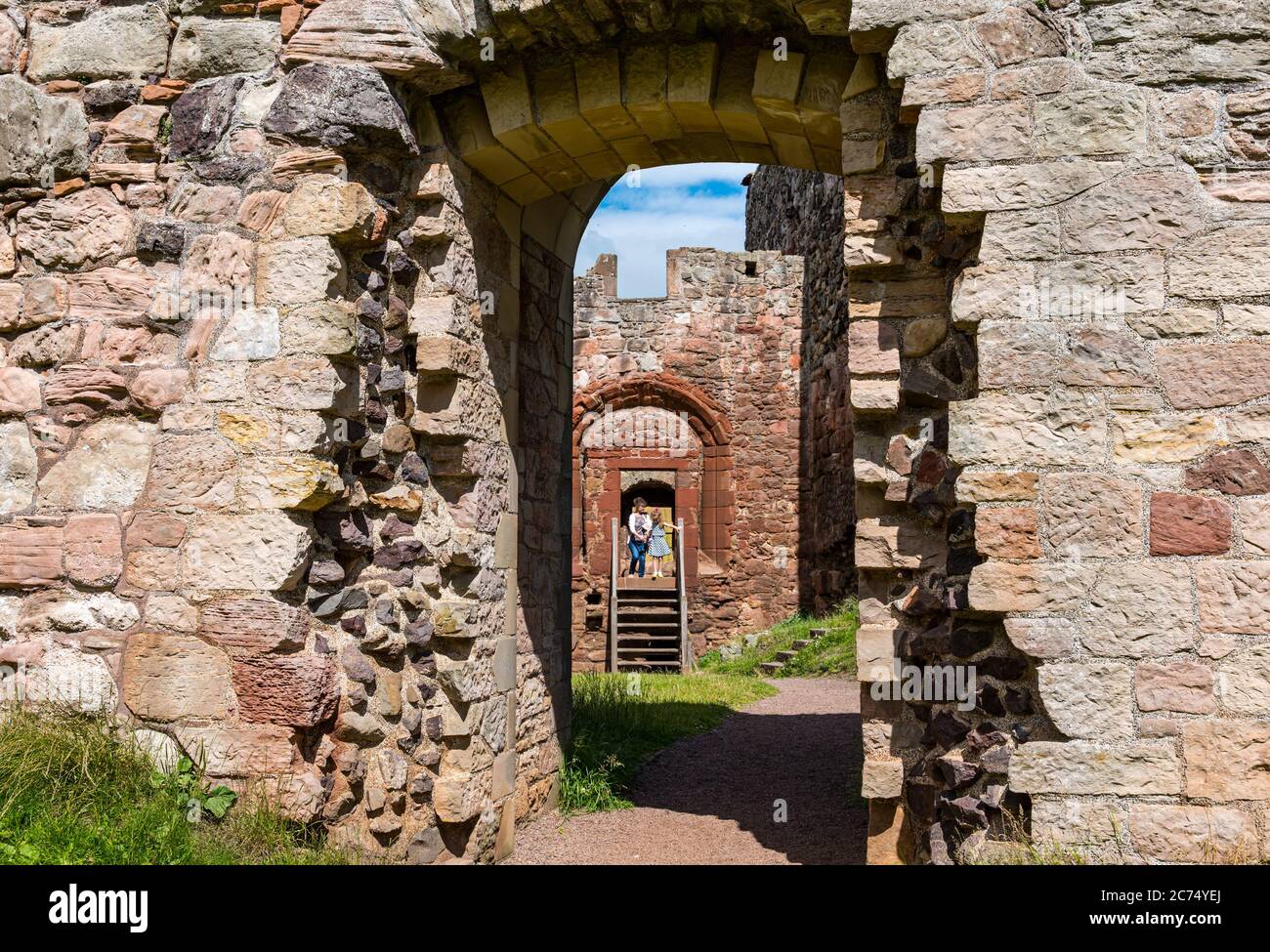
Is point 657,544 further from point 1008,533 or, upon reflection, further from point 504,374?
point 1008,533

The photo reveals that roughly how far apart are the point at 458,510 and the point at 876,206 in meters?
2.22

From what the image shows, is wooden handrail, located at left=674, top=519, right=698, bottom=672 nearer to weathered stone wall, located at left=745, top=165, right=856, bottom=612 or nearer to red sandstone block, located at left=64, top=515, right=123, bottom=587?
weathered stone wall, located at left=745, top=165, right=856, bottom=612

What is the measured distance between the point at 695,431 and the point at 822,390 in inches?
93.8

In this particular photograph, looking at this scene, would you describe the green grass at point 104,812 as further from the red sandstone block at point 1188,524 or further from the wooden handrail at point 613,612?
the wooden handrail at point 613,612

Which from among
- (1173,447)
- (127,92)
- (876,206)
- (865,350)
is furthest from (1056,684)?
(127,92)

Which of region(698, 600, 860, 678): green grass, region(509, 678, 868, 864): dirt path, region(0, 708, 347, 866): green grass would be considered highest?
region(0, 708, 347, 866): green grass

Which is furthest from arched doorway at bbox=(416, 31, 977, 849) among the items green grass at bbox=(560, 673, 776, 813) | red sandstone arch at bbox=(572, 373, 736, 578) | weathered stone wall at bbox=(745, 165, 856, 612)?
red sandstone arch at bbox=(572, 373, 736, 578)

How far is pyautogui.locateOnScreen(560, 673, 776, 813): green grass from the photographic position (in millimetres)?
6166

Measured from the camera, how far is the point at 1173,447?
3.51 m

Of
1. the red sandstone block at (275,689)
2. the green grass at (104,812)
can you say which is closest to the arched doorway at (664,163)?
the red sandstone block at (275,689)

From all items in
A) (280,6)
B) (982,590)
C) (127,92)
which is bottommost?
(982,590)

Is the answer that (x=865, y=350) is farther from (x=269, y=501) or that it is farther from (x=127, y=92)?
(x=127, y=92)

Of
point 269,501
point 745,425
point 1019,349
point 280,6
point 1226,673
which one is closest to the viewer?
point 1226,673

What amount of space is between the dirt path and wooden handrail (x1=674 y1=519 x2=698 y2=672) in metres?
6.08
